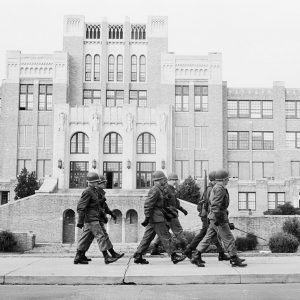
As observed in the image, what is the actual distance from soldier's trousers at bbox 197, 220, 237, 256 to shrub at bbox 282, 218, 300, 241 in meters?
19.9

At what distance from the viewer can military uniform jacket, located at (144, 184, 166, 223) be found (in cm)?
1231

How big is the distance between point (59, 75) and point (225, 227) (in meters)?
46.4

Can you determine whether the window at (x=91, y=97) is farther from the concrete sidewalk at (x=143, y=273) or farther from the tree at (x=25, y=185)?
the concrete sidewalk at (x=143, y=273)

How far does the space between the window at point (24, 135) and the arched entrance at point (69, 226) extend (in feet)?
54.8

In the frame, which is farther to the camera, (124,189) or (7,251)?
(124,189)

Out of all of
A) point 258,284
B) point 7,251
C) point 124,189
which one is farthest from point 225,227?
point 124,189

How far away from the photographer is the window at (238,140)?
5788 cm

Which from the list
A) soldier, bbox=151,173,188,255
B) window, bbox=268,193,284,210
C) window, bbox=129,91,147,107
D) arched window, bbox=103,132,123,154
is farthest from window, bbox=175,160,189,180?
soldier, bbox=151,173,188,255

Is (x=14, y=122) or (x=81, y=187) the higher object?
(x=14, y=122)

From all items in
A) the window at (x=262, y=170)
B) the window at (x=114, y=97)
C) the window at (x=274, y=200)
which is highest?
the window at (x=114, y=97)

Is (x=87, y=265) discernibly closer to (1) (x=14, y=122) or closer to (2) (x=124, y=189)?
(2) (x=124, y=189)

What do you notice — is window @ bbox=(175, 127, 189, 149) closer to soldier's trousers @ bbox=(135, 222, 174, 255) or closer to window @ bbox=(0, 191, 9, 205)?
window @ bbox=(0, 191, 9, 205)

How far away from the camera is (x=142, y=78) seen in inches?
2295

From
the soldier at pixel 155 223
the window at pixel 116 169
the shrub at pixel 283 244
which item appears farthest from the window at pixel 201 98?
the soldier at pixel 155 223
